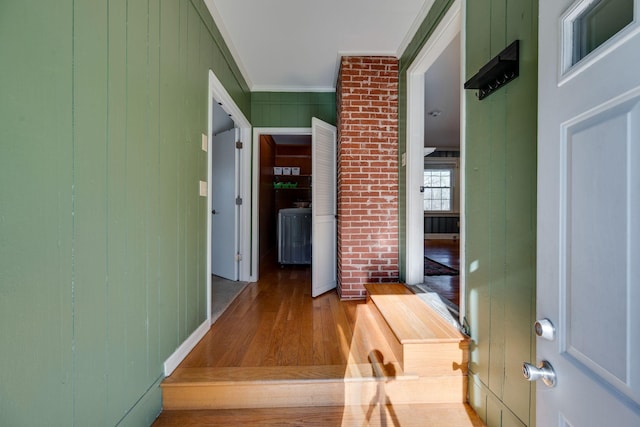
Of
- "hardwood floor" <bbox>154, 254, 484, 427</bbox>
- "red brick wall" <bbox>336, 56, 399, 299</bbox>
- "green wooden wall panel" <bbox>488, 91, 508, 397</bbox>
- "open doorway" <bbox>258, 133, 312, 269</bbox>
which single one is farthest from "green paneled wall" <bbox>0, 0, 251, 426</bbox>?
"open doorway" <bbox>258, 133, 312, 269</bbox>

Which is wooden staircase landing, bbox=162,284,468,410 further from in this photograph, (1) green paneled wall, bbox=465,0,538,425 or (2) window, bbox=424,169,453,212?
(2) window, bbox=424,169,453,212

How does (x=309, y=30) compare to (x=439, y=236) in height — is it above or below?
above

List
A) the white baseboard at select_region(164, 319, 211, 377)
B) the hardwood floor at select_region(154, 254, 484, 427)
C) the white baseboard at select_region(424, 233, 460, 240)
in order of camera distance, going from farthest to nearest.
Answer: the white baseboard at select_region(424, 233, 460, 240) < the white baseboard at select_region(164, 319, 211, 377) < the hardwood floor at select_region(154, 254, 484, 427)

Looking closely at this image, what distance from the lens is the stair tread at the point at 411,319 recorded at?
5.19 feet

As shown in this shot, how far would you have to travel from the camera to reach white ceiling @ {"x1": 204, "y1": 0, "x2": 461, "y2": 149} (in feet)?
7.02

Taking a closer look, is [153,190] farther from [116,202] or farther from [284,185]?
[284,185]

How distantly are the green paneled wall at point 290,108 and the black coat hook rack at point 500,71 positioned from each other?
248cm

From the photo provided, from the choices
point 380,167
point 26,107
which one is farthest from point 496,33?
point 26,107

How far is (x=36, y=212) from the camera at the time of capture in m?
0.79

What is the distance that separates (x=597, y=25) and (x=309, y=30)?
2.29m

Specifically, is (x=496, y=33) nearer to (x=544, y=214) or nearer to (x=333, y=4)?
(x=544, y=214)

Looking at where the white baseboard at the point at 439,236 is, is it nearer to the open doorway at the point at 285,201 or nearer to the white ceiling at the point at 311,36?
the open doorway at the point at 285,201

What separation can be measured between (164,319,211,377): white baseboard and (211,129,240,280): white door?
1522mm

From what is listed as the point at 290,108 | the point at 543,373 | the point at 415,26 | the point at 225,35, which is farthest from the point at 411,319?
the point at 290,108
